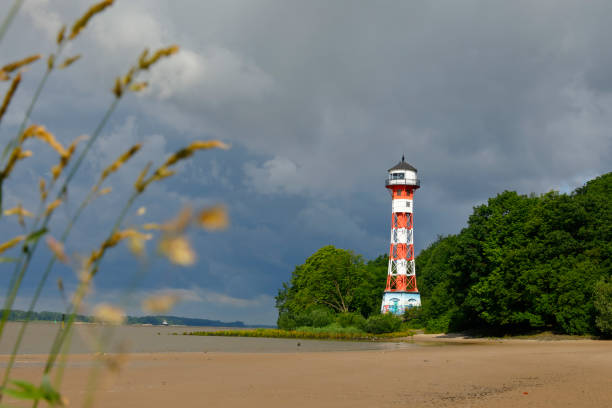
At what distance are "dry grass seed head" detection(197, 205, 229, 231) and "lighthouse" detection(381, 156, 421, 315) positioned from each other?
2645 inches

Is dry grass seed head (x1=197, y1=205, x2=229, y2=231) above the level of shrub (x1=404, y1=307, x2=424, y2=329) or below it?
below

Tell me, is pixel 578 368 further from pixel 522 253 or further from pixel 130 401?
pixel 522 253

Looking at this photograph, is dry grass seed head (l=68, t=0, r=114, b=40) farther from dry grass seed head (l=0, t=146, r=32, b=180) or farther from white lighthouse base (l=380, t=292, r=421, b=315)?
white lighthouse base (l=380, t=292, r=421, b=315)

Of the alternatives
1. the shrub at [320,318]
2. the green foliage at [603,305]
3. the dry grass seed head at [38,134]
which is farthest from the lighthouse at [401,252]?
the dry grass seed head at [38,134]

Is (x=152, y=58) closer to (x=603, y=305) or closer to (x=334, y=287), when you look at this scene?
(x=603, y=305)

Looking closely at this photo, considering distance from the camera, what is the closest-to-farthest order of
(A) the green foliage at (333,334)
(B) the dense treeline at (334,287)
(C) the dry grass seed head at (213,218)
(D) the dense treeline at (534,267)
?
(C) the dry grass seed head at (213,218), (D) the dense treeline at (534,267), (A) the green foliage at (333,334), (B) the dense treeline at (334,287)

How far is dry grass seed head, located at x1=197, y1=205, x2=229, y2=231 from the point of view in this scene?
4.45 ft

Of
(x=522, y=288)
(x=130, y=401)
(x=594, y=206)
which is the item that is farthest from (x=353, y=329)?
(x=130, y=401)

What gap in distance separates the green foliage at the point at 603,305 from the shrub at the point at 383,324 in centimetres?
2678

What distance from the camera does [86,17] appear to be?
1.75 meters

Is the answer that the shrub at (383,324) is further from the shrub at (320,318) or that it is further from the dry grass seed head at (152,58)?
the dry grass seed head at (152,58)

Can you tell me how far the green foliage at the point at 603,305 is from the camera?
3775 cm

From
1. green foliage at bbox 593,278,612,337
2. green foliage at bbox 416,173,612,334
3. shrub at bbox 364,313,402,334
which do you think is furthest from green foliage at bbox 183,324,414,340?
green foliage at bbox 593,278,612,337

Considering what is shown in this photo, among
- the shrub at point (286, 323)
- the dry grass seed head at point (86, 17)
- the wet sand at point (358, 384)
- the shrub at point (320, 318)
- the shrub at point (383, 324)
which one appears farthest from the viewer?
the shrub at point (286, 323)
